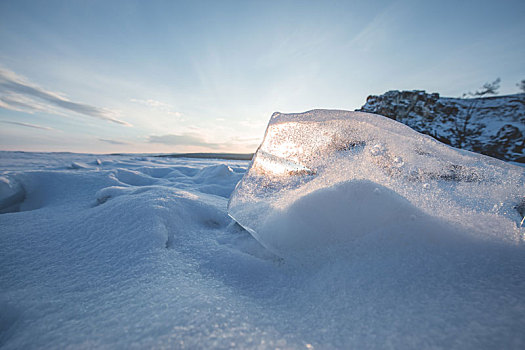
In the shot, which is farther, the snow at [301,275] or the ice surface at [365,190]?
the ice surface at [365,190]

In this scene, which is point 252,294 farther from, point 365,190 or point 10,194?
point 10,194

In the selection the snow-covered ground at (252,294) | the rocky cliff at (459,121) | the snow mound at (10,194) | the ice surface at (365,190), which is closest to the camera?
the snow-covered ground at (252,294)

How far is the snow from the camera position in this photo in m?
0.38

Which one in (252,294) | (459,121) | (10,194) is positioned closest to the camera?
(252,294)

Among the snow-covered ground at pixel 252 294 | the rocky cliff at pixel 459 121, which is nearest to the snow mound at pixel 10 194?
the snow-covered ground at pixel 252 294

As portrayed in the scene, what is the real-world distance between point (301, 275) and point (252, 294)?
16 centimetres

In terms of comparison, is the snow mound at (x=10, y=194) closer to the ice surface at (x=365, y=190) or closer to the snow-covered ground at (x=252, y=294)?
the snow-covered ground at (x=252, y=294)

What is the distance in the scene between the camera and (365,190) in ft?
2.15

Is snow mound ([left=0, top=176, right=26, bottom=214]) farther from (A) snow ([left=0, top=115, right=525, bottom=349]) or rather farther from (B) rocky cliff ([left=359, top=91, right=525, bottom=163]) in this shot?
A: (B) rocky cliff ([left=359, top=91, right=525, bottom=163])

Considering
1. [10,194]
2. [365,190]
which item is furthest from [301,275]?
[10,194]

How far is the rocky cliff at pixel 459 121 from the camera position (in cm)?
712

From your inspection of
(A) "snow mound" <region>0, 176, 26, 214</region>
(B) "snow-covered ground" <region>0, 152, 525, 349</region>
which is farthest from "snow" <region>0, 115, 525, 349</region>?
(A) "snow mound" <region>0, 176, 26, 214</region>

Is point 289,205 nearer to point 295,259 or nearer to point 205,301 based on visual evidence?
point 295,259

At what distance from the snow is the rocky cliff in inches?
322
